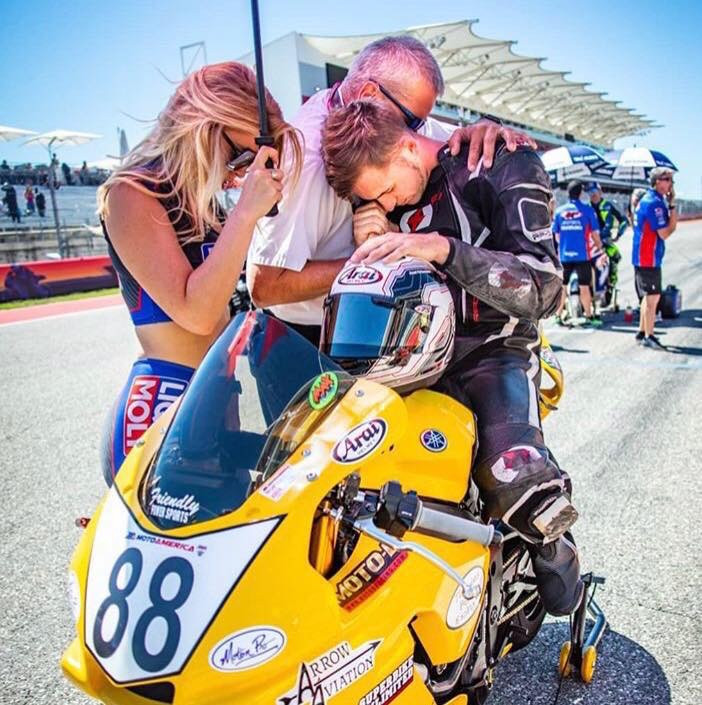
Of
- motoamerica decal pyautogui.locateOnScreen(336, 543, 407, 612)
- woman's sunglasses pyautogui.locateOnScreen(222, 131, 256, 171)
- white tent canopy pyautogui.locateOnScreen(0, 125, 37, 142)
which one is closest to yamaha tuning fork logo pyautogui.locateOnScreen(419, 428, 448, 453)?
motoamerica decal pyautogui.locateOnScreen(336, 543, 407, 612)

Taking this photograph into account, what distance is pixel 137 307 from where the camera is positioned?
2.17 meters

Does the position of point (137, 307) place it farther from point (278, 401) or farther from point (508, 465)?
point (508, 465)

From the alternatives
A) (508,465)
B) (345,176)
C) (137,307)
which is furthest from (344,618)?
(345,176)

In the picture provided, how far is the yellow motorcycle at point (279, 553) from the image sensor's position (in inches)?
48.9

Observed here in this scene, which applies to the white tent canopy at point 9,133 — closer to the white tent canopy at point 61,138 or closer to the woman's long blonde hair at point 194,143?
the white tent canopy at point 61,138

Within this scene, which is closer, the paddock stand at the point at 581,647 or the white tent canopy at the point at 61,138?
the paddock stand at the point at 581,647

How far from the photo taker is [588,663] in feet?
7.79

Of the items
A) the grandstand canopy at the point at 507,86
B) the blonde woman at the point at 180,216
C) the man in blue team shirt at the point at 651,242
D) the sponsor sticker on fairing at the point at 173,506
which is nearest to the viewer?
the sponsor sticker on fairing at the point at 173,506

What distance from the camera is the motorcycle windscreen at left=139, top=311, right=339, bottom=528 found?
1.38 m

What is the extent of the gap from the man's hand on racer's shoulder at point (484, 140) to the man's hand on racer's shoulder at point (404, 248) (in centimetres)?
38

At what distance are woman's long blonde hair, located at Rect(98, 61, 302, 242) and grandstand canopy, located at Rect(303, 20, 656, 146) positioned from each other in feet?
101

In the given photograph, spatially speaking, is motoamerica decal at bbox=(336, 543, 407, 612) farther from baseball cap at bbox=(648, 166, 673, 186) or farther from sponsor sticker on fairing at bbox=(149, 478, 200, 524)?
baseball cap at bbox=(648, 166, 673, 186)

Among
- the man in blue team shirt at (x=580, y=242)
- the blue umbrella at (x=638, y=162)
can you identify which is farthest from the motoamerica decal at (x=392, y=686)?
the blue umbrella at (x=638, y=162)

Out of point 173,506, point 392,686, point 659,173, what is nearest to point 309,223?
point 173,506
